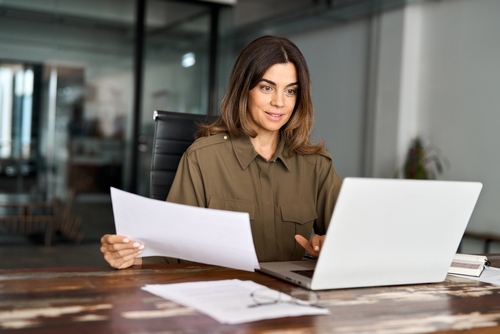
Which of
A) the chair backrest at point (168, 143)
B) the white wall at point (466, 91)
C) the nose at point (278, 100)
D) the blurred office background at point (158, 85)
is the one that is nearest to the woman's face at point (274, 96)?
the nose at point (278, 100)

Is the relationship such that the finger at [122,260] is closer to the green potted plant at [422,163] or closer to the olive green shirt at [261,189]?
the olive green shirt at [261,189]

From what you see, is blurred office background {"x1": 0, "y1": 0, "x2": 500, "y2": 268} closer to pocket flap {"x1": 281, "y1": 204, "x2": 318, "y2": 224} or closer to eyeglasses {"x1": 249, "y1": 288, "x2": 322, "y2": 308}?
pocket flap {"x1": 281, "y1": 204, "x2": 318, "y2": 224}

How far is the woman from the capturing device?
1.87 m

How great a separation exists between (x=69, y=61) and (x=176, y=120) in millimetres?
4675

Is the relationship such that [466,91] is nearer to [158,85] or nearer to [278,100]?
[158,85]

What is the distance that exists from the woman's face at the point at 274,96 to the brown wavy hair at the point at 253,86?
0.06 feet

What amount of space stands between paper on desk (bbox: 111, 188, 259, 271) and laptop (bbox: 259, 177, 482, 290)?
158 mm

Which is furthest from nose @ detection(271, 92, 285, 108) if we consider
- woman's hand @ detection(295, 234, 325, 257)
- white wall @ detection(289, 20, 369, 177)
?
white wall @ detection(289, 20, 369, 177)

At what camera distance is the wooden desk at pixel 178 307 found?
0.98 metres

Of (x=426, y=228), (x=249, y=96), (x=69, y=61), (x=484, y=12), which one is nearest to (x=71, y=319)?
(x=426, y=228)

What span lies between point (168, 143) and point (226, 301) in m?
1.11

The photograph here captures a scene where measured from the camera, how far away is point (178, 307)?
3.56 ft

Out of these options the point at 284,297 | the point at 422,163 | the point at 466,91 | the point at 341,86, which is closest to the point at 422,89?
the point at 466,91

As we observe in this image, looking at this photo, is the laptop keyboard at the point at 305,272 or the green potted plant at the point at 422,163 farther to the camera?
the green potted plant at the point at 422,163
